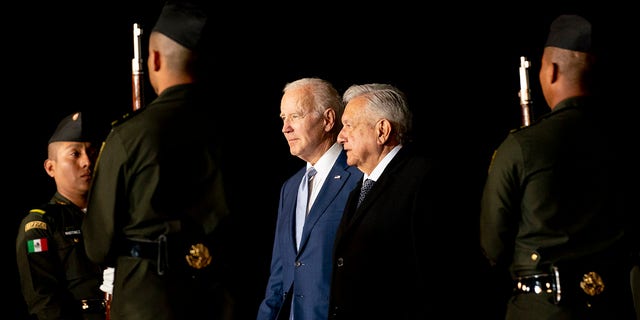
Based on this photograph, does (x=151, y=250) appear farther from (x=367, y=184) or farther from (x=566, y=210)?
(x=566, y=210)

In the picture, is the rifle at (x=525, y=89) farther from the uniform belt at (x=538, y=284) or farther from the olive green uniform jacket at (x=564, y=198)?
the uniform belt at (x=538, y=284)

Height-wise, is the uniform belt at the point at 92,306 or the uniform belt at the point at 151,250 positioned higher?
the uniform belt at the point at 151,250

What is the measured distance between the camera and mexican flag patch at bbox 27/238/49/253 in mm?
4156

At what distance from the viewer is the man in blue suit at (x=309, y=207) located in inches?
150

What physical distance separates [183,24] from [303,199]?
124cm

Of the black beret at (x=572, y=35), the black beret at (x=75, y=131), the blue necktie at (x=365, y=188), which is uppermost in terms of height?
the black beret at (x=572, y=35)

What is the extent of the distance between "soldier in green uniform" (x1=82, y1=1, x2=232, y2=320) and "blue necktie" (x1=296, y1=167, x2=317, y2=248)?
3.27 ft

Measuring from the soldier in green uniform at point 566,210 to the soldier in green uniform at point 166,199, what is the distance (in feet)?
3.13

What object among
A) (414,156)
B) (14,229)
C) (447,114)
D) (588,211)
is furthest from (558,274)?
(14,229)

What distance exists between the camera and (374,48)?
501 cm

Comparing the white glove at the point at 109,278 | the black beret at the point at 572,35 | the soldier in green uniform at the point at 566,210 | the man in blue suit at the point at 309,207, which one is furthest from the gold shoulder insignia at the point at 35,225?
the black beret at the point at 572,35

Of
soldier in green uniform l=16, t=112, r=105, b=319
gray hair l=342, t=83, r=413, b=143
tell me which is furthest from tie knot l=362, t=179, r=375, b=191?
soldier in green uniform l=16, t=112, r=105, b=319

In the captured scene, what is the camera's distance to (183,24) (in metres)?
3.05

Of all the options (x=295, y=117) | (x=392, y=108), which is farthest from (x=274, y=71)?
(x=392, y=108)
